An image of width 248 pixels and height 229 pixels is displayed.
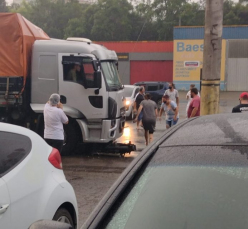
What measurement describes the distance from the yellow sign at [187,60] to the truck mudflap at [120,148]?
3002cm

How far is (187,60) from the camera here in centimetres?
4022

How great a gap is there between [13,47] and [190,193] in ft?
30.4

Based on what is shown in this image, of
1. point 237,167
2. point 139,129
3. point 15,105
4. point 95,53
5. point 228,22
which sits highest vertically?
point 228,22

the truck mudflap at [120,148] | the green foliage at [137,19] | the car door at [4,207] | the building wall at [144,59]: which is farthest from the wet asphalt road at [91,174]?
the green foliage at [137,19]

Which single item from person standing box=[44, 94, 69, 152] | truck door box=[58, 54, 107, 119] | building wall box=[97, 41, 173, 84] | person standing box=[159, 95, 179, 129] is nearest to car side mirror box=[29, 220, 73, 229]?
person standing box=[44, 94, 69, 152]

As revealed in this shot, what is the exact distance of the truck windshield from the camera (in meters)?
10.8

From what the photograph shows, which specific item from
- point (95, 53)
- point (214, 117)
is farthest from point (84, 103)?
point (214, 117)

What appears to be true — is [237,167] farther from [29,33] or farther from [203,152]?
[29,33]

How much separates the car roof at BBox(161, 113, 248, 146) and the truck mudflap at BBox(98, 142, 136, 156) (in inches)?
287

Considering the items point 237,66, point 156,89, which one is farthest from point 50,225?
point 237,66

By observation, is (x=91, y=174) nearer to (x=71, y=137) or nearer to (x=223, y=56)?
(x=71, y=137)

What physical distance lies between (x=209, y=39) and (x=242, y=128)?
20.3 feet

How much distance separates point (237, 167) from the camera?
2.28 m

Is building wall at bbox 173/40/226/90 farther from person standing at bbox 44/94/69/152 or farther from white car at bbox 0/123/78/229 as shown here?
white car at bbox 0/123/78/229
